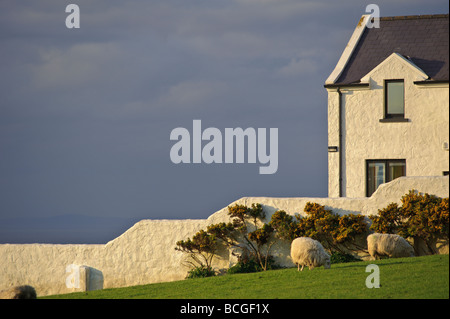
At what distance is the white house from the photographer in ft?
84.6

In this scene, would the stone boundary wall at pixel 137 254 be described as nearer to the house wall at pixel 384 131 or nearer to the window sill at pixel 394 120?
the house wall at pixel 384 131

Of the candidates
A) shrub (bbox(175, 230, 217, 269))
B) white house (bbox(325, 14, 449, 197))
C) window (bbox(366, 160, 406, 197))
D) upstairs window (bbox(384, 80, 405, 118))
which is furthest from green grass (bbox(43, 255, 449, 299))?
upstairs window (bbox(384, 80, 405, 118))

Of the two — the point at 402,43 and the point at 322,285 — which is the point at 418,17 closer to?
the point at 402,43

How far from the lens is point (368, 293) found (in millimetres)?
15953

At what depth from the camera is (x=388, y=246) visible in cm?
2170

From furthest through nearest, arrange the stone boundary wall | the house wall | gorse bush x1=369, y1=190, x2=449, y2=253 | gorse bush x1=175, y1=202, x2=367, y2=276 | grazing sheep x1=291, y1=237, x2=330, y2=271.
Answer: the house wall < the stone boundary wall < gorse bush x1=175, y1=202, x2=367, y2=276 < gorse bush x1=369, y1=190, x2=449, y2=253 < grazing sheep x1=291, y1=237, x2=330, y2=271

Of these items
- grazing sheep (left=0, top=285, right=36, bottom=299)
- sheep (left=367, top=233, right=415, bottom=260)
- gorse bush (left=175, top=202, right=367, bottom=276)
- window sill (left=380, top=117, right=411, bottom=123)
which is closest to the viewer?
grazing sheep (left=0, top=285, right=36, bottom=299)

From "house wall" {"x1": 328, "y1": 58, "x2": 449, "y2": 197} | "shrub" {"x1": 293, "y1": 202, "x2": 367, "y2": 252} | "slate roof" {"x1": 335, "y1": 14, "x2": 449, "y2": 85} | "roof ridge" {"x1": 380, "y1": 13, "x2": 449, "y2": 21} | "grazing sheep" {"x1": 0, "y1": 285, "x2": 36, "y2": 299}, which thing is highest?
"roof ridge" {"x1": 380, "y1": 13, "x2": 449, "y2": 21}

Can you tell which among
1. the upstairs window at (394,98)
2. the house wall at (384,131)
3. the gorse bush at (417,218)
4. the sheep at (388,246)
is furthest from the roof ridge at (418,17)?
the sheep at (388,246)

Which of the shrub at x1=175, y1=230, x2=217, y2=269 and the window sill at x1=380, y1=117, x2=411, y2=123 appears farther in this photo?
the window sill at x1=380, y1=117, x2=411, y2=123

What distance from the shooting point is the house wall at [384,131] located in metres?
25.6

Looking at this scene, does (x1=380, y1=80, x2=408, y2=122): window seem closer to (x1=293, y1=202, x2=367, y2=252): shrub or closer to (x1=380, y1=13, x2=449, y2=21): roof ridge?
(x1=380, y1=13, x2=449, y2=21): roof ridge

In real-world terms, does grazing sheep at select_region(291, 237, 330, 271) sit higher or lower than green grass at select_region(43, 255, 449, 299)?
higher
